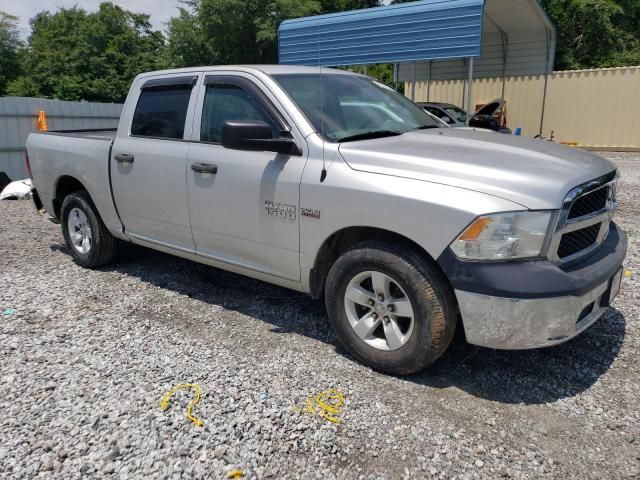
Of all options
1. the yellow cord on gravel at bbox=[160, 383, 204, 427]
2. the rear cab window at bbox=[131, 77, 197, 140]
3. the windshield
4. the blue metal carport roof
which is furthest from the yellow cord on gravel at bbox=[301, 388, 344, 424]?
the blue metal carport roof

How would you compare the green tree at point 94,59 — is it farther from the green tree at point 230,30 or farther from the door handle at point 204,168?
the door handle at point 204,168

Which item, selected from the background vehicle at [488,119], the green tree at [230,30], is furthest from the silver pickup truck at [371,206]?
the green tree at [230,30]

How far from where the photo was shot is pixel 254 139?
11.8 ft

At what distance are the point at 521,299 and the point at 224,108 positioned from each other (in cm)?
264

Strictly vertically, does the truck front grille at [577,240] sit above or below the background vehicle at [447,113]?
below

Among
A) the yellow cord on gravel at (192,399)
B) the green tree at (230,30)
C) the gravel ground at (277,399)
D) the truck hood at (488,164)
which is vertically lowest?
the gravel ground at (277,399)

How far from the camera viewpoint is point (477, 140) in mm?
3719

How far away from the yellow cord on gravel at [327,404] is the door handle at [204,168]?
185cm

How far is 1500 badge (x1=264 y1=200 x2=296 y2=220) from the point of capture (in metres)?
3.67

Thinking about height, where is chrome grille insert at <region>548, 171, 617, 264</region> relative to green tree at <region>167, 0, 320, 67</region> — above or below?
below

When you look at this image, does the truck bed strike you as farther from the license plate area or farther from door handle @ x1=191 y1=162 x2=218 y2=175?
the license plate area

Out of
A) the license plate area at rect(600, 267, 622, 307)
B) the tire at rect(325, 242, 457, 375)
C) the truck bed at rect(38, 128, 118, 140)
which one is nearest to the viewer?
the tire at rect(325, 242, 457, 375)

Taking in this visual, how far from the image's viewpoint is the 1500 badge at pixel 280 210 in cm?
367

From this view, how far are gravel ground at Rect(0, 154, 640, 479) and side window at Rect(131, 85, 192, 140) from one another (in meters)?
1.50
